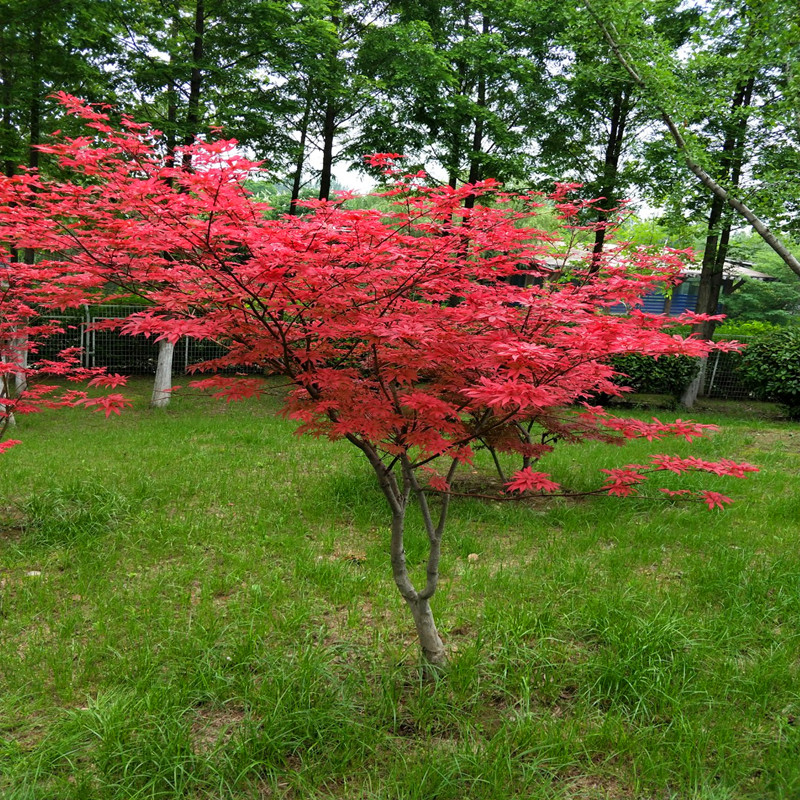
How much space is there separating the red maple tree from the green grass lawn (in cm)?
49

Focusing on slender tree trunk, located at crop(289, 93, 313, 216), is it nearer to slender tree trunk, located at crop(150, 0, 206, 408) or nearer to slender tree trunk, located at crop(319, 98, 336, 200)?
slender tree trunk, located at crop(319, 98, 336, 200)

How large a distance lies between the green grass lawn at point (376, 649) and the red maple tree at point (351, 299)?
489mm

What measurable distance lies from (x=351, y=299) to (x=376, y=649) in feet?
5.85

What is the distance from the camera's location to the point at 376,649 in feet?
9.10

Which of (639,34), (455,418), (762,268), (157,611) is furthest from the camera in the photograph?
(762,268)

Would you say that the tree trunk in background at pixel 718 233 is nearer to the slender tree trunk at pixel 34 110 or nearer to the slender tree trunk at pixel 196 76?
the slender tree trunk at pixel 196 76

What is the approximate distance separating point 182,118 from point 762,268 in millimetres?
20621

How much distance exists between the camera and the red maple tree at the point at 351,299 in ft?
6.63

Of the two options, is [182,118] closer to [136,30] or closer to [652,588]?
[136,30]

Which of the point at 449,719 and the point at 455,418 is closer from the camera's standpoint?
the point at 449,719

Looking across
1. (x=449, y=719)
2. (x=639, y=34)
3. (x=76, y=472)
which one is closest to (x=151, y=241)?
(x=449, y=719)

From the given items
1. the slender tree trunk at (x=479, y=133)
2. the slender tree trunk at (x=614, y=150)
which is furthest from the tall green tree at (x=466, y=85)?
the slender tree trunk at (x=614, y=150)

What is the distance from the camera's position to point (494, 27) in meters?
10.3

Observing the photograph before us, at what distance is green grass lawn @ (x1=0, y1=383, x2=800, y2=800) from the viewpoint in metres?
2.06
